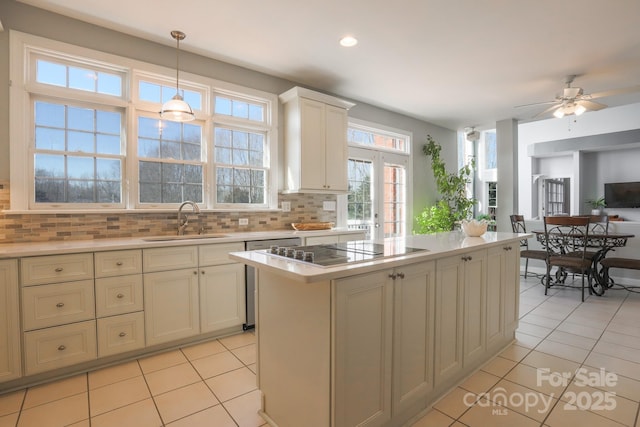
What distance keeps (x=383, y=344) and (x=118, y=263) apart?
2039 millimetres

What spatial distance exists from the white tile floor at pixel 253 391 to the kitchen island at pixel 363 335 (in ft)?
0.70

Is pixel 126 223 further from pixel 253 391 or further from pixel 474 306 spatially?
pixel 474 306

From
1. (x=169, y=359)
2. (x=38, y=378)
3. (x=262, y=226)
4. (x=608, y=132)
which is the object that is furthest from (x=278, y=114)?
(x=608, y=132)

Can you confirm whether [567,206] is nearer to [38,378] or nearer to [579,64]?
[579,64]

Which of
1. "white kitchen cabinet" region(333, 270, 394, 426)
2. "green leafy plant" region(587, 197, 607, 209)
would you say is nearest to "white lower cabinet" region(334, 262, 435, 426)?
"white kitchen cabinet" region(333, 270, 394, 426)

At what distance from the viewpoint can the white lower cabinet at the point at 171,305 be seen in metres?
2.65

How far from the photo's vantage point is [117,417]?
1.92 metres

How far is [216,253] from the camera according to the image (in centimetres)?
298

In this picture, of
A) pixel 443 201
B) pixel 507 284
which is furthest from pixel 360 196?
pixel 507 284

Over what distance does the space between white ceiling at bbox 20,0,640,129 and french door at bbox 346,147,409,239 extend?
105 cm

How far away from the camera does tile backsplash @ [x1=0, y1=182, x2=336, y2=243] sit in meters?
2.57

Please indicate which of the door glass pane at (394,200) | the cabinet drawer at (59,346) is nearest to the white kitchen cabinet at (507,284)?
the door glass pane at (394,200)

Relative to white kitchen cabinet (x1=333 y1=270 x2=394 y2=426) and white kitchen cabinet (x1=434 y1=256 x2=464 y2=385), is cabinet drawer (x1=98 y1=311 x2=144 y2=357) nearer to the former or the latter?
white kitchen cabinet (x1=333 y1=270 x2=394 y2=426)

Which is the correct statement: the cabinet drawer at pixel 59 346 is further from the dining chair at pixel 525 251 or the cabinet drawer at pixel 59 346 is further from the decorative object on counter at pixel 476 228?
the dining chair at pixel 525 251
